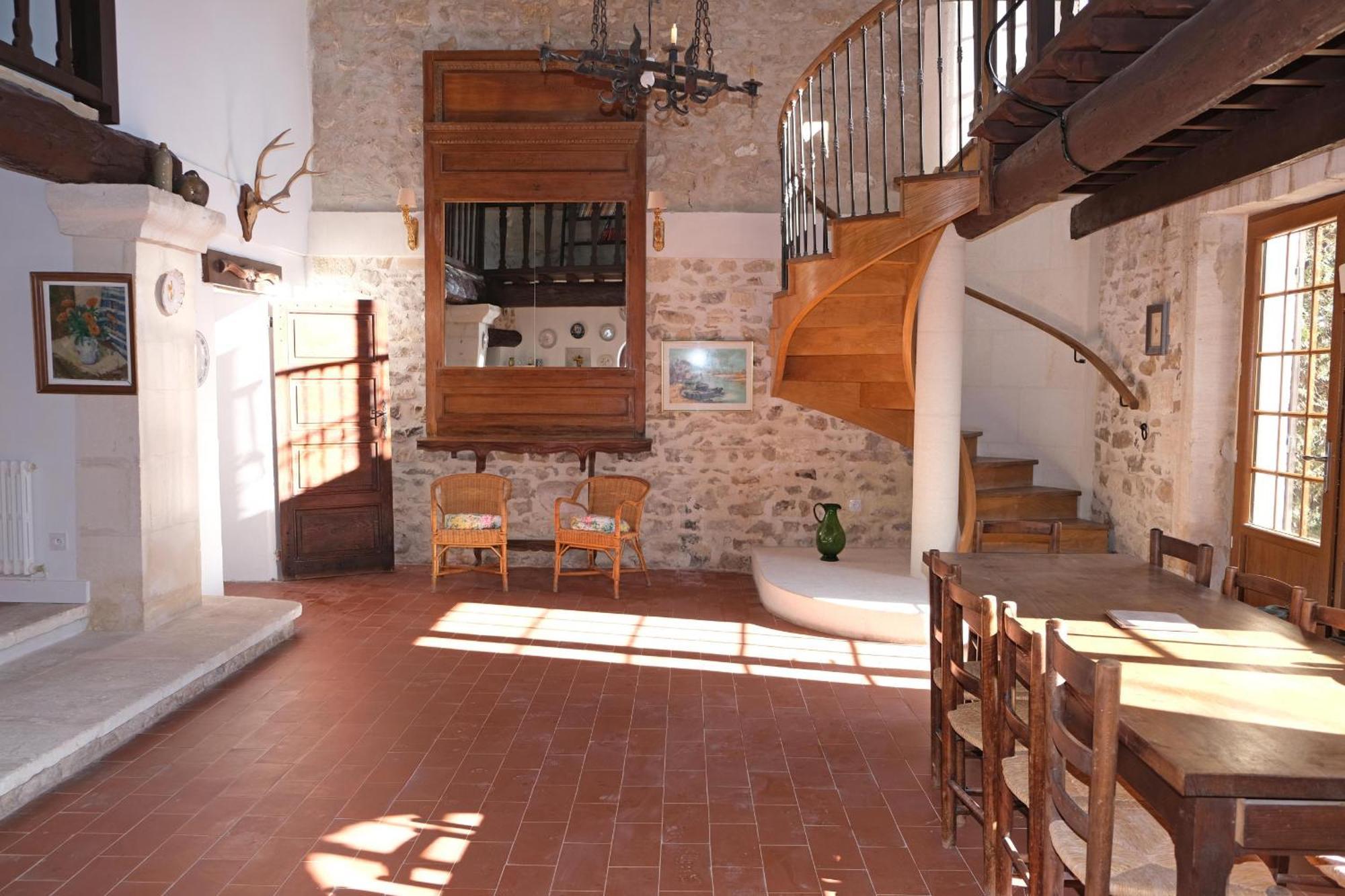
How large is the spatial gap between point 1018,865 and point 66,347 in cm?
537

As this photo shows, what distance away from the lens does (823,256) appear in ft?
18.5

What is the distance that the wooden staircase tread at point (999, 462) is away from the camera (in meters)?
6.93

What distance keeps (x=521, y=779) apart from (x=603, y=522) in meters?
3.27

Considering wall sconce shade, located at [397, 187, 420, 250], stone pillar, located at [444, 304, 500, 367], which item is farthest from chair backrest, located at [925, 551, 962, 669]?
wall sconce shade, located at [397, 187, 420, 250]

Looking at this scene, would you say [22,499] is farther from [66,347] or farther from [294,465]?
[294,465]

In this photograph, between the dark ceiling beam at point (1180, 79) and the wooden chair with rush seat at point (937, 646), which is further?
the wooden chair with rush seat at point (937, 646)

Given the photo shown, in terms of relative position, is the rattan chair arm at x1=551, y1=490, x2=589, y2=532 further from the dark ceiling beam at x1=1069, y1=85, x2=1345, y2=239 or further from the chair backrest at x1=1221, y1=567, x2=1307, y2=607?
the chair backrest at x1=1221, y1=567, x2=1307, y2=607

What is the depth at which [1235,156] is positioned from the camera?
385 cm

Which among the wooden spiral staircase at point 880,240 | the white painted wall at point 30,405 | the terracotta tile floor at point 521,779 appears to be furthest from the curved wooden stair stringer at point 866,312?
the white painted wall at point 30,405

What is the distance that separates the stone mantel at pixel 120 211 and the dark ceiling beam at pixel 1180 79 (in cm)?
454

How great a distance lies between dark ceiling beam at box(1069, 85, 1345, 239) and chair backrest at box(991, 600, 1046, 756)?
216 centimetres

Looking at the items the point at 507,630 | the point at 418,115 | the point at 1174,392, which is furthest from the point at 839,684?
the point at 418,115

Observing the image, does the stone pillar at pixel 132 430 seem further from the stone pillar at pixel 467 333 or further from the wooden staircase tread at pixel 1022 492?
the wooden staircase tread at pixel 1022 492

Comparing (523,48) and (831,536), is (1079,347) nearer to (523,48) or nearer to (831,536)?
(831,536)
